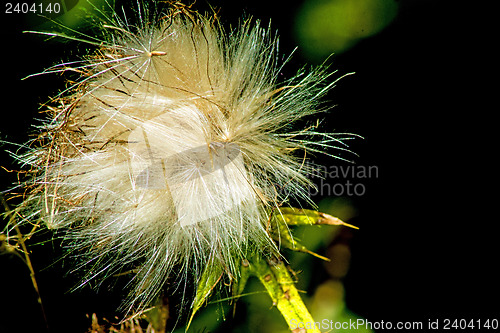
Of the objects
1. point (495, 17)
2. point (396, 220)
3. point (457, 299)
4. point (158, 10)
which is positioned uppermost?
point (158, 10)

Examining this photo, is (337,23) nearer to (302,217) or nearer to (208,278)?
(302,217)

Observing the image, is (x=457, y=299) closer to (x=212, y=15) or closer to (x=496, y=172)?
(x=496, y=172)

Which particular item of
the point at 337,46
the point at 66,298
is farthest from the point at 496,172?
the point at 66,298

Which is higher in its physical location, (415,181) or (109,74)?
(109,74)

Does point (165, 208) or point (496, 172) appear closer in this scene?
point (165, 208)

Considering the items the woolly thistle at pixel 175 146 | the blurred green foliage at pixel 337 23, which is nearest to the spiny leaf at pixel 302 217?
the woolly thistle at pixel 175 146

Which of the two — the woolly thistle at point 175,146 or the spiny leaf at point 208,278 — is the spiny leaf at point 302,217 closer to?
the woolly thistle at point 175,146
